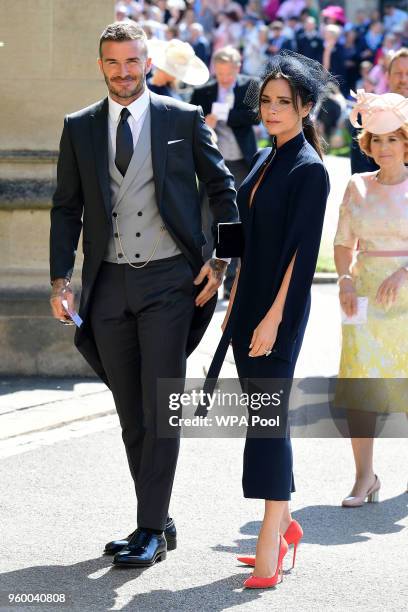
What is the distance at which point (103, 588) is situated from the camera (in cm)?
511

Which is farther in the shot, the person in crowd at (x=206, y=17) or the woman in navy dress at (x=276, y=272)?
the person in crowd at (x=206, y=17)

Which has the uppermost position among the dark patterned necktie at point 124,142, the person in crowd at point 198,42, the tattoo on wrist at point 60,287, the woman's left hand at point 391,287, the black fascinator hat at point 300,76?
the person in crowd at point 198,42

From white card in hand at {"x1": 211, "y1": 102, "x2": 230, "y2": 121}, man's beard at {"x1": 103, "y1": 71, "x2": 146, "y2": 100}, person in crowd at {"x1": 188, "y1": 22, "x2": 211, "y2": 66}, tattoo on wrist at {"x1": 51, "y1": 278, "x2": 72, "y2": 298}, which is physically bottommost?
tattoo on wrist at {"x1": 51, "y1": 278, "x2": 72, "y2": 298}

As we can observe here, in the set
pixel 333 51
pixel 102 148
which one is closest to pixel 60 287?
pixel 102 148

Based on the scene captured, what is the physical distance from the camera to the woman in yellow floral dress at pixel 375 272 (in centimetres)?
643

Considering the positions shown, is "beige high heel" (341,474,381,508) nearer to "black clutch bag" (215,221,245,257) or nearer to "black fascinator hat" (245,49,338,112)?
"black clutch bag" (215,221,245,257)

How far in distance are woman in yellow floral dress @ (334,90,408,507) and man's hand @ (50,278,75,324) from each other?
1484 millimetres

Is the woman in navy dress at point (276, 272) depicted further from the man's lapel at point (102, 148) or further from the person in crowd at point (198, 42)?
the person in crowd at point (198, 42)

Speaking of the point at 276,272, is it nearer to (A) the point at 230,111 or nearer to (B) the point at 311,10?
(A) the point at 230,111

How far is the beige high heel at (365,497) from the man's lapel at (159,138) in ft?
6.00

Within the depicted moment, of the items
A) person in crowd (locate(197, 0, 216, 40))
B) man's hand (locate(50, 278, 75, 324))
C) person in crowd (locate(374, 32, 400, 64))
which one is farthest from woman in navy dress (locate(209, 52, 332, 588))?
person in crowd (locate(197, 0, 216, 40))

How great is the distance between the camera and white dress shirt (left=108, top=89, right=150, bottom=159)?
215 inches

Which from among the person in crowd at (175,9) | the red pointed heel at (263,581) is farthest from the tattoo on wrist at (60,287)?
the person in crowd at (175,9)

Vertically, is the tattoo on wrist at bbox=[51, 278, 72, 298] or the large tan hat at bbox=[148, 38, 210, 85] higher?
the large tan hat at bbox=[148, 38, 210, 85]
